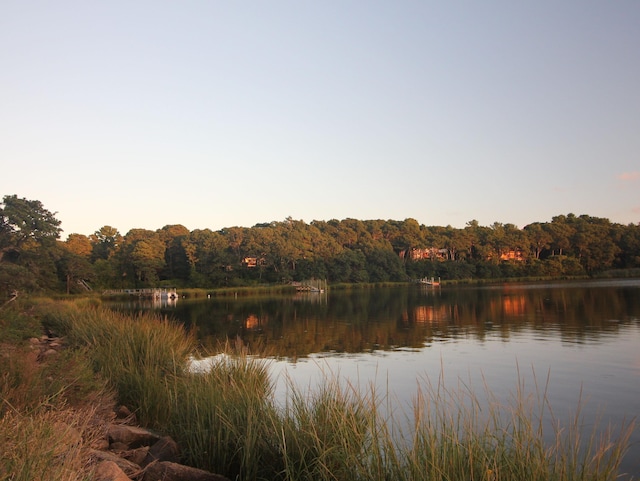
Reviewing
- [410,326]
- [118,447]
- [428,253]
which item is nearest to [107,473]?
[118,447]

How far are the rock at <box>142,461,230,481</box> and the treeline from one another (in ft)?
187

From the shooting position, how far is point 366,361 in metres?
16.2

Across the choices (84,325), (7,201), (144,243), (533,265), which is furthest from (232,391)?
(533,265)

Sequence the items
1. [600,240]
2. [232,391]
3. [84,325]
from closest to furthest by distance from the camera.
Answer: [232,391], [84,325], [600,240]

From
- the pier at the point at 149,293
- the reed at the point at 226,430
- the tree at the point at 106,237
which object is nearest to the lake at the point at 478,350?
the reed at the point at 226,430

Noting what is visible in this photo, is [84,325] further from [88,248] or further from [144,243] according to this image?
[88,248]

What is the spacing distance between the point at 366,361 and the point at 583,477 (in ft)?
41.4

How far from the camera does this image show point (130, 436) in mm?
6641

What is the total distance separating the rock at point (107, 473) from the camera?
4367 mm

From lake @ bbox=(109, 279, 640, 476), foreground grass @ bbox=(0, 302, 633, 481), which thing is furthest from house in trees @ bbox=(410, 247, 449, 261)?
foreground grass @ bbox=(0, 302, 633, 481)

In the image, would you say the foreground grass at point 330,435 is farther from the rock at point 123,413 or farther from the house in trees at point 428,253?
the house in trees at point 428,253

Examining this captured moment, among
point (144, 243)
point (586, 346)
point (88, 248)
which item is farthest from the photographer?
point (88, 248)

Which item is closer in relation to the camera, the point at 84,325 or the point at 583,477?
the point at 583,477

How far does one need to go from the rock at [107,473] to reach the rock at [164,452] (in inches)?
56.3
